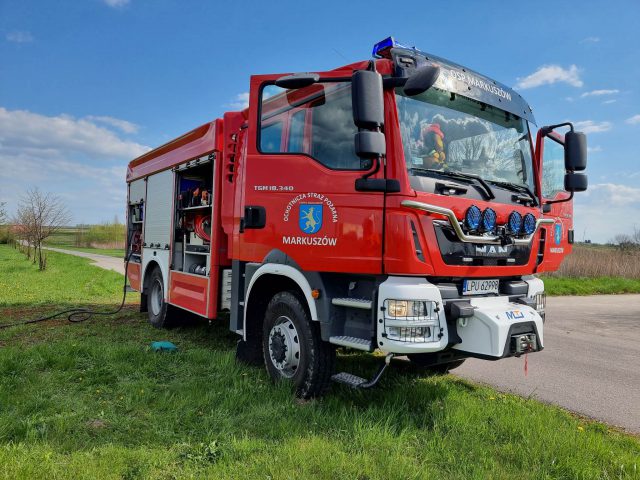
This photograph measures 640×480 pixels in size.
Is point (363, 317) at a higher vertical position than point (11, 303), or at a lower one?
higher

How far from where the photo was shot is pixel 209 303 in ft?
19.0

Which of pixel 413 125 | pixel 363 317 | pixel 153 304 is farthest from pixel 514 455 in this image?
pixel 153 304

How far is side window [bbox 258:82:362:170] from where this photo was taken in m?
4.01

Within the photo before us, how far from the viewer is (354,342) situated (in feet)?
12.3

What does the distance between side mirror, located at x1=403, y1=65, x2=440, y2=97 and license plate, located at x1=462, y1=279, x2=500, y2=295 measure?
158 cm

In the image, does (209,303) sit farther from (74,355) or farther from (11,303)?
(11,303)

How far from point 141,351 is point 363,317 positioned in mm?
3017

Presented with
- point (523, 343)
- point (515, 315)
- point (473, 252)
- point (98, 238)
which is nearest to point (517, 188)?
point (473, 252)

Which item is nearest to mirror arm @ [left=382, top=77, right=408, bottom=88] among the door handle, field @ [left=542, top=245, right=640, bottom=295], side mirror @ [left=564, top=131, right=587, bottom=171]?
the door handle

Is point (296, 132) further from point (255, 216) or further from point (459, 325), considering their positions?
point (459, 325)

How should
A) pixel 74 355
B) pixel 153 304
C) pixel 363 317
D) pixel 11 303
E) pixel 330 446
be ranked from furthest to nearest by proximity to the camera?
1. pixel 11 303
2. pixel 153 304
3. pixel 74 355
4. pixel 363 317
5. pixel 330 446

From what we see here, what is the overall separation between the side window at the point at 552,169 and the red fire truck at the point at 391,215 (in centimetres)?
2

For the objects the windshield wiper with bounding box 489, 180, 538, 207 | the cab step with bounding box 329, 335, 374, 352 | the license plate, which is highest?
the windshield wiper with bounding box 489, 180, 538, 207

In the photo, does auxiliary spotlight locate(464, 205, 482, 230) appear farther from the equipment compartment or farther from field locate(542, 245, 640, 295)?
field locate(542, 245, 640, 295)
